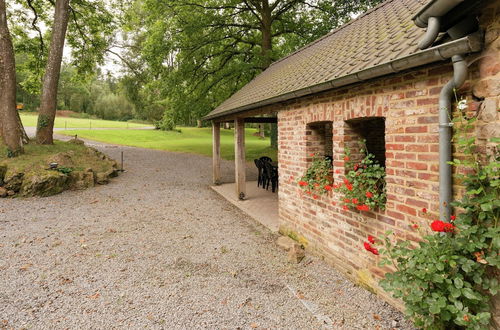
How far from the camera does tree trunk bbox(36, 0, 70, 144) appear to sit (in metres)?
11.6

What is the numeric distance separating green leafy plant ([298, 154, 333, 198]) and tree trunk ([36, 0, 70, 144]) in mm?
11329

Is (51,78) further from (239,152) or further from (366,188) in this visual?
(366,188)

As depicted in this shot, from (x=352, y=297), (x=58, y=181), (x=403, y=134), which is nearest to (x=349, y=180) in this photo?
(x=403, y=134)

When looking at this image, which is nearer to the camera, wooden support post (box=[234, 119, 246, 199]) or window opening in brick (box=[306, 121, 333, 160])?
window opening in brick (box=[306, 121, 333, 160])

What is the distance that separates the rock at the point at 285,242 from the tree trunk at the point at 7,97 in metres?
9.90

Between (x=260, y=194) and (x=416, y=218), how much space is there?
6.71 metres

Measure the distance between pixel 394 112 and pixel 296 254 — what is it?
2633 mm

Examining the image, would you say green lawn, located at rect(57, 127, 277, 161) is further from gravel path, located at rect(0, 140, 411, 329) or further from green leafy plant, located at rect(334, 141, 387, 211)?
green leafy plant, located at rect(334, 141, 387, 211)

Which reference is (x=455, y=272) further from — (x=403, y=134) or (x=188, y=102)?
(x=188, y=102)

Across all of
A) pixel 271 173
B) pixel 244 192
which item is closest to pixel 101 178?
pixel 244 192

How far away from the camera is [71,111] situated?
5700 centimetres

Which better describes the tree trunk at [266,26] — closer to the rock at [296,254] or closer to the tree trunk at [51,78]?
the tree trunk at [51,78]

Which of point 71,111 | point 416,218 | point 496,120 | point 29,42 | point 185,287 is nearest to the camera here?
point 496,120

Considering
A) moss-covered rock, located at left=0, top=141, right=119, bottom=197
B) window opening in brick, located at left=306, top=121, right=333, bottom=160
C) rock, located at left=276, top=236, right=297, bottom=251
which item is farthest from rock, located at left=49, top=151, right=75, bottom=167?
window opening in brick, located at left=306, top=121, right=333, bottom=160
